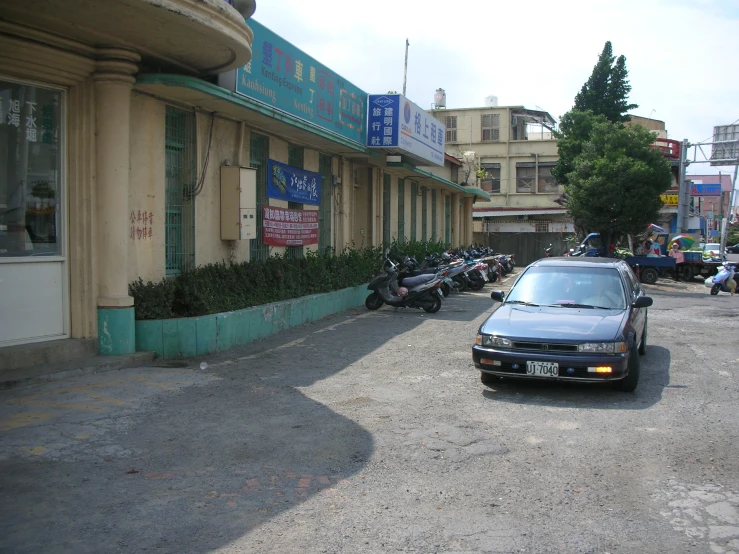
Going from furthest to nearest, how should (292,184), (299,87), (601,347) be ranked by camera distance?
(292,184)
(299,87)
(601,347)

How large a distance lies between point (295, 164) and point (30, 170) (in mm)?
7061

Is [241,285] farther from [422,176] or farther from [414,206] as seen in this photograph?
[414,206]

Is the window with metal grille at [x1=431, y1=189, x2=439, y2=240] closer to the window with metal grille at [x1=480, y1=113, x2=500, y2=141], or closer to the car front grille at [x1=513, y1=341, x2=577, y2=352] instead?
the car front grille at [x1=513, y1=341, x2=577, y2=352]

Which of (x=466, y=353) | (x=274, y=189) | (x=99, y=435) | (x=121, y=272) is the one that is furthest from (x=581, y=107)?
(x=99, y=435)

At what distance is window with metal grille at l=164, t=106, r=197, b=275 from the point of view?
10.5m

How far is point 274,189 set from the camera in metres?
13.6

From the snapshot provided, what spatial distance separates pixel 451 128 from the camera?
49.9 m

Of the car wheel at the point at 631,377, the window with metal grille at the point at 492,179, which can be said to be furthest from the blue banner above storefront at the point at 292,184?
the window with metal grille at the point at 492,179

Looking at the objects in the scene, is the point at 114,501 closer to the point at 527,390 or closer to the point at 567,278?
the point at 527,390

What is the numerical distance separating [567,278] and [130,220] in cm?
587

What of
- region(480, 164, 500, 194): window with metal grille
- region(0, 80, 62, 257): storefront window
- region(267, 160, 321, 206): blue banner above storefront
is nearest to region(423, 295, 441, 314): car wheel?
region(267, 160, 321, 206): blue banner above storefront

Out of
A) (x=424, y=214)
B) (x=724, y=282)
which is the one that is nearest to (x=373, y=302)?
(x=424, y=214)

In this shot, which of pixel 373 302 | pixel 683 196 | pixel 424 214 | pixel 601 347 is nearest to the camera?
pixel 601 347

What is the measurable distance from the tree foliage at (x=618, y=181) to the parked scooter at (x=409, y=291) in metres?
15.1
